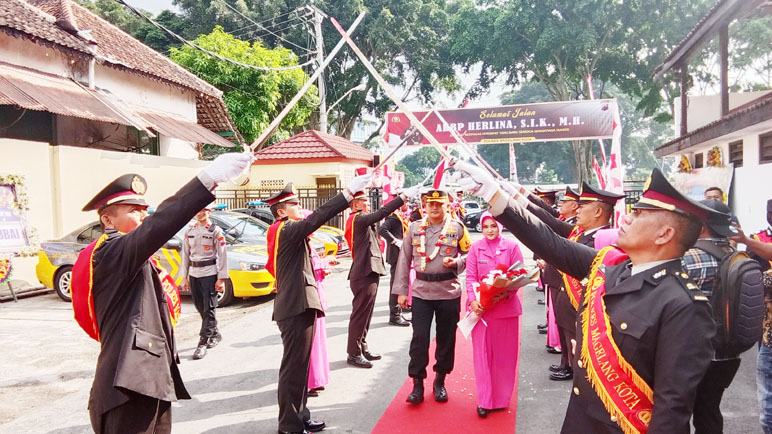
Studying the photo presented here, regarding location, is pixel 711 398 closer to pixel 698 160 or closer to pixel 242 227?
pixel 242 227

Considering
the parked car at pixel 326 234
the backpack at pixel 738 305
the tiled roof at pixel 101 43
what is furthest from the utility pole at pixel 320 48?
the backpack at pixel 738 305

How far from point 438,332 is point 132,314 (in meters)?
2.78

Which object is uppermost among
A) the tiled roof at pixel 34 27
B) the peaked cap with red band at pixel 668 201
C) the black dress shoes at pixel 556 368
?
the tiled roof at pixel 34 27

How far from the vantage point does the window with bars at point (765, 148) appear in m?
7.82

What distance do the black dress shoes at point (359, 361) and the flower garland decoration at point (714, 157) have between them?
795 centimetres

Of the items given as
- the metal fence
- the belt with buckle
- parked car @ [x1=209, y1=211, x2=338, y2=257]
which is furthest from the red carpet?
the metal fence

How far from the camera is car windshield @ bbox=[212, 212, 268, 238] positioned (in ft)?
33.9

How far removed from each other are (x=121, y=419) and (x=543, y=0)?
2201 cm

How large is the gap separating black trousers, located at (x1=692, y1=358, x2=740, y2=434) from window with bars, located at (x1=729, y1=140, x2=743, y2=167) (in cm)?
729

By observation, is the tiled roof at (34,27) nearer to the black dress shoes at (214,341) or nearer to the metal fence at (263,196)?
the metal fence at (263,196)

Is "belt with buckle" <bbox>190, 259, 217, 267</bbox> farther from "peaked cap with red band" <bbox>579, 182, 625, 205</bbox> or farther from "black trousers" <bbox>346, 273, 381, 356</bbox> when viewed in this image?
"peaked cap with red band" <bbox>579, 182, 625, 205</bbox>

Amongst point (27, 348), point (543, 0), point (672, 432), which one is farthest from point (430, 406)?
point (543, 0)

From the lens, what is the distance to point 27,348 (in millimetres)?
6652

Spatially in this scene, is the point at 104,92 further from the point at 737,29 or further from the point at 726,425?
the point at 737,29
